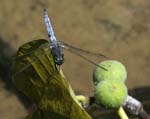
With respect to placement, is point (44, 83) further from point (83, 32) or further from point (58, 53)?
point (83, 32)

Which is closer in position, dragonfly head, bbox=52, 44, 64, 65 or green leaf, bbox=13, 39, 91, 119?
green leaf, bbox=13, 39, 91, 119

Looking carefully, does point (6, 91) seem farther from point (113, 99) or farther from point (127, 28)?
point (113, 99)

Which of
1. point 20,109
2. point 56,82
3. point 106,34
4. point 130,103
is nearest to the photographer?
point 56,82

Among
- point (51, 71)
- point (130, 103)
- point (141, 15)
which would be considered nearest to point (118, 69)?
point (130, 103)

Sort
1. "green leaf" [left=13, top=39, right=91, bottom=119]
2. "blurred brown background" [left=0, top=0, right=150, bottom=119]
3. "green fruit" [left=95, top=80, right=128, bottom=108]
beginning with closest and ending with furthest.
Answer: "green leaf" [left=13, top=39, right=91, bottom=119] → "green fruit" [left=95, top=80, right=128, bottom=108] → "blurred brown background" [left=0, top=0, right=150, bottom=119]

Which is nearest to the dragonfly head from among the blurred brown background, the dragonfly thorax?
the dragonfly thorax

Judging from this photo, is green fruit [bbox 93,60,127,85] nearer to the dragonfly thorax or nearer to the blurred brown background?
the dragonfly thorax

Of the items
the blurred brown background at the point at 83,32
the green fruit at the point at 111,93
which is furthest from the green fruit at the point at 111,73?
the blurred brown background at the point at 83,32
